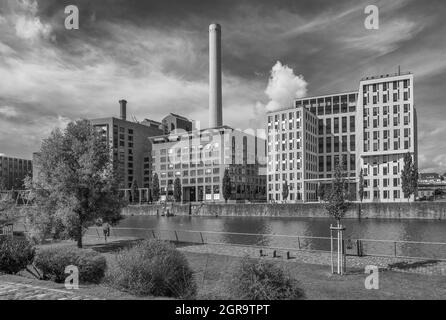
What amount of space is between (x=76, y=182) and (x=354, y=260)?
2109 cm

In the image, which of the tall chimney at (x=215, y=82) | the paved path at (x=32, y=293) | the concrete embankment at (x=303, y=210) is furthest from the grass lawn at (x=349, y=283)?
the tall chimney at (x=215, y=82)

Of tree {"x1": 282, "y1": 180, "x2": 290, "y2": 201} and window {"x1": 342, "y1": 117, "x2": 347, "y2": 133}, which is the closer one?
tree {"x1": 282, "y1": 180, "x2": 290, "y2": 201}

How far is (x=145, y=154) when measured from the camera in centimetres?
18938

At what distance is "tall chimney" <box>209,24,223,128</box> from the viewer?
153250 mm

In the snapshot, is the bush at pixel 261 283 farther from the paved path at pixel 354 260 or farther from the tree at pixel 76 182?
the tree at pixel 76 182

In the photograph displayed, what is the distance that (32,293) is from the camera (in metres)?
10.3

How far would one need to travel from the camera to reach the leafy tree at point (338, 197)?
19391mm

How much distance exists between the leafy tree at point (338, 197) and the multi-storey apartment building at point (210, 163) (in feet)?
408

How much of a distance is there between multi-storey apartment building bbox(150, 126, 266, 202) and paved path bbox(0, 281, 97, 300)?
437 feet

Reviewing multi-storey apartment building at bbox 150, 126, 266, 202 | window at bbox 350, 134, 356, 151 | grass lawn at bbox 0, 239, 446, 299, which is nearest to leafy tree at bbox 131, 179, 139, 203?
multi-storey apartment building at bbox 150, 126, 266, 202

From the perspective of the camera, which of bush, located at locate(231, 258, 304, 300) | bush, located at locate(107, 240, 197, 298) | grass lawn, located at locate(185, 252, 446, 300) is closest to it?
bush, located at locate(231, 258, 304, 300)

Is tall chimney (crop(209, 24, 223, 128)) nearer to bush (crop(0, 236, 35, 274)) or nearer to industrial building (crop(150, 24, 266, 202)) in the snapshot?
industrial building (crop(150, 24, 266, 202))
